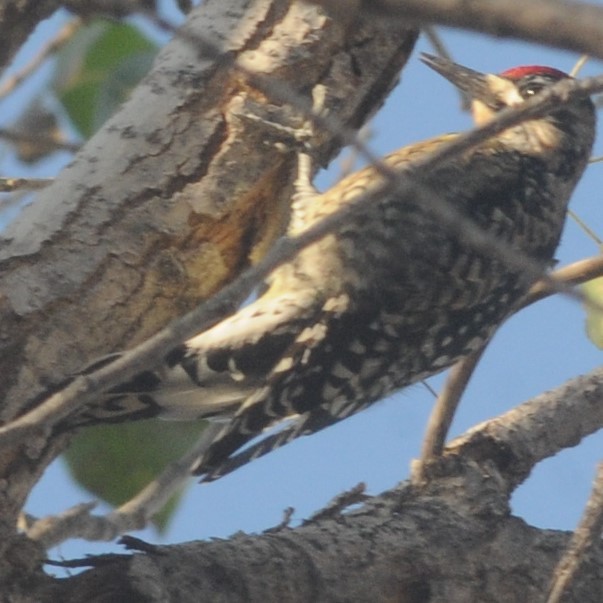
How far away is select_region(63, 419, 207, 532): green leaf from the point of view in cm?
281

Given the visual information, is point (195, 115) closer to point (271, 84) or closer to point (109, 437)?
point (109, 437)

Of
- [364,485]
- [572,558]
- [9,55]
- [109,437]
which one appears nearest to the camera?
[9,55]

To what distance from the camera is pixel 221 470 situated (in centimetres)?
274

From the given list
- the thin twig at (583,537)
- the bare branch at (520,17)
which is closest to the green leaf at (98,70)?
the thin twig at (583,537)

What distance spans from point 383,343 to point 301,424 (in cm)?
29

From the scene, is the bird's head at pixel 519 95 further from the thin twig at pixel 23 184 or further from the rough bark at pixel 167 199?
the thin twig at pixel 23 184

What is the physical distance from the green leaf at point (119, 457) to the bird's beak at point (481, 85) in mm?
1566

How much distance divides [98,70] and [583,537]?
1747mm

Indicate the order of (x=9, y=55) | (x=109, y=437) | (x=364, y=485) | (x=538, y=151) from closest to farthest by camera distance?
(x=9, y=55), (x=364, y=485), (x=109, y=437), (x=538, y=151)

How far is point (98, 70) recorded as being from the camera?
302cm

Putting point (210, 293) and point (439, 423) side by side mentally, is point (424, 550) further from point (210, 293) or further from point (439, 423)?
point (210, 293)

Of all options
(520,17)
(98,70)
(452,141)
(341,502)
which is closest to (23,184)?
(98,70)

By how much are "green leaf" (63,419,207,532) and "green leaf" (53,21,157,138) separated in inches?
29.5

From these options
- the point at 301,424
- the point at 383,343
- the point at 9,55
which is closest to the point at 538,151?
the point at 383,343
